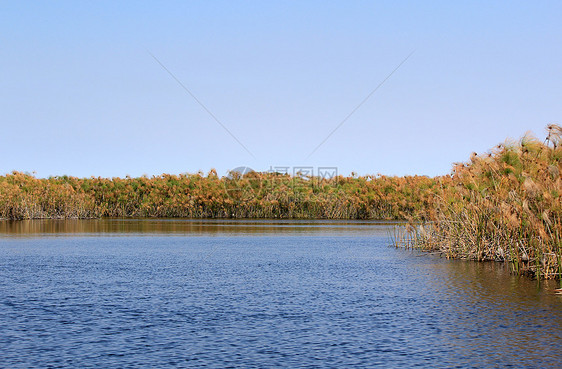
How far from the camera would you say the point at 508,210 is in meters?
17.5

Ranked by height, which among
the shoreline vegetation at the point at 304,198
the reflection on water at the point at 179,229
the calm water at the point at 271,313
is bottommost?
the calm water at the point at 271,313

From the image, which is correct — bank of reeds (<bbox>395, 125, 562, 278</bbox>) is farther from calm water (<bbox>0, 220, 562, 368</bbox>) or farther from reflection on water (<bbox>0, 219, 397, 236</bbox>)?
reflection on water (<bbox>0, 219, 397, 236</bbox>)

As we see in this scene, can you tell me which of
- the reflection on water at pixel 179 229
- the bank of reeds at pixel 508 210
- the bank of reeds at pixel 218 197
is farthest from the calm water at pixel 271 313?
the bank of reeds at pixel 218 197

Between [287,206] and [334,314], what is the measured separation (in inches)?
1860

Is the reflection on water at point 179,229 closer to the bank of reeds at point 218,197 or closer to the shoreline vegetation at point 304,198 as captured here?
the shoreline vegetation at point 304,198

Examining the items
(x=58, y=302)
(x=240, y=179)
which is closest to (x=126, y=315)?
(x=58, y=302)

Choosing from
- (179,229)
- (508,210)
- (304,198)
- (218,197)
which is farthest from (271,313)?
(218,197)

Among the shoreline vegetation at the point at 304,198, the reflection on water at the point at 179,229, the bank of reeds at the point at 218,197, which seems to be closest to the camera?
the shoreline vegetation at the point at 304,198

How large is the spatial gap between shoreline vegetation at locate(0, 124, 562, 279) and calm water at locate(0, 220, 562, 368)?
6.11 ft

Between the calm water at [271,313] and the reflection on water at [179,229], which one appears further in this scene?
the reflection on water at [179,229]

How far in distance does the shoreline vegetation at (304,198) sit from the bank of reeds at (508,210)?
0.05m

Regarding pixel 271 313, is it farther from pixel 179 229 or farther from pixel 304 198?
pixel 304 198

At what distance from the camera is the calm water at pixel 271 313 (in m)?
9.15

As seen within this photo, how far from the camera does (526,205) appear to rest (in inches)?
616
